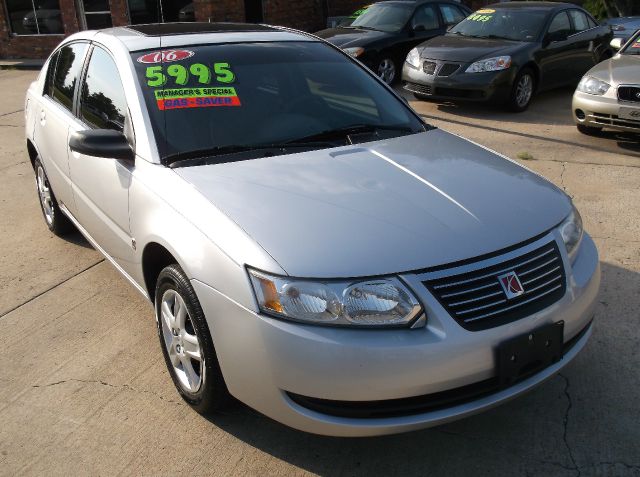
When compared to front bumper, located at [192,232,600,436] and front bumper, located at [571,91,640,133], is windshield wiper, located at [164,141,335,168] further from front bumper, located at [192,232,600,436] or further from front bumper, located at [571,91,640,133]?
front bumper, located at [571,91,640,133]

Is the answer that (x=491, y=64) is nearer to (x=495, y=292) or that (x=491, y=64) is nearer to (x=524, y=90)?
(x=524, y=90)

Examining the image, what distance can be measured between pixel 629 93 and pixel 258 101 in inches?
199

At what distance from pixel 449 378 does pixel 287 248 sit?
2.46 ft

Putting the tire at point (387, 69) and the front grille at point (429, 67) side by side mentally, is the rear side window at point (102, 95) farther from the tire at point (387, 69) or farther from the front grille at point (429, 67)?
the tire at point (387, 69)

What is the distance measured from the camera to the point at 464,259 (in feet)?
8.05

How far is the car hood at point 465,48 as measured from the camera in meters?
9.15

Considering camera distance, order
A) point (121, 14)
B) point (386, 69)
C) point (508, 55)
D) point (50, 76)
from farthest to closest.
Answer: point (121, 14)
point (386, 69)
point (508, 55)
point (50, 76)

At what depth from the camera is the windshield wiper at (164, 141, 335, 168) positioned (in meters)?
3.12

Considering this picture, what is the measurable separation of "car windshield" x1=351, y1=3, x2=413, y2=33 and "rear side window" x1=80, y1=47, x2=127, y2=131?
8.30 m

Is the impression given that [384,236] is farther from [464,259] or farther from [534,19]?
[534,19]

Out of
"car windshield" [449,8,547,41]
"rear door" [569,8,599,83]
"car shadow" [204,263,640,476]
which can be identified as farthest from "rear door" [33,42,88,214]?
"rear door" [569,8,599,83]

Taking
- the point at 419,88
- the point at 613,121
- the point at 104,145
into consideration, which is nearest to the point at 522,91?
the point at 419,88

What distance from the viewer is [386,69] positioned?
11.4 metres

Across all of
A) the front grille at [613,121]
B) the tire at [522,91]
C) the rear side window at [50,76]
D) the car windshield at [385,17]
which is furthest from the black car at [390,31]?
the rear side window at [50,76]
